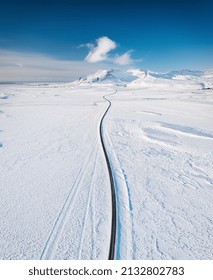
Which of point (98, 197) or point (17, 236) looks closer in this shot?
point (17, 236)

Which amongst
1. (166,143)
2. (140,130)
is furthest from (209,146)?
(140,130)

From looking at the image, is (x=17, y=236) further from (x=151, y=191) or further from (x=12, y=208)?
(x=151, y=191)

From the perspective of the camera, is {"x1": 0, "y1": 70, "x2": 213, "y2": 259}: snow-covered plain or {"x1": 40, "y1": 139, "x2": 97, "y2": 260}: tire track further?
{"x1": 0, "y1": 70, "x2": 213, "y2": 259}: snow-covered plain

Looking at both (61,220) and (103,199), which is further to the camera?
(103,199)

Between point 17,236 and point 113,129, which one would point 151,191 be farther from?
point 113,129

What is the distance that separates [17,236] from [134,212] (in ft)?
7.61

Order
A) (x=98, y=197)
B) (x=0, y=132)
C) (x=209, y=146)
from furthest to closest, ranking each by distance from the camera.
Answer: (x=0, y=132)
(x=209, y=146)
(x=98, y=197)

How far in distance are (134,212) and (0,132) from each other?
9.81 meters

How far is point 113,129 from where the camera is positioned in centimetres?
1279

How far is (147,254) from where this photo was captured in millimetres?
3701

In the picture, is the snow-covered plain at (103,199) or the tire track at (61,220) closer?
the tire track at (61,220)
